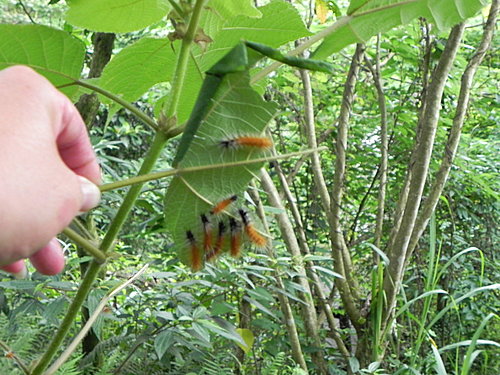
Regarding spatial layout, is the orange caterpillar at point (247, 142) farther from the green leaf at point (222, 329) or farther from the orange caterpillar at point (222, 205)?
the green leaf at point (222, 329)

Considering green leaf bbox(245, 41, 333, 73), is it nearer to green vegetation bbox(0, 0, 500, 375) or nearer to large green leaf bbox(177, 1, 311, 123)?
green vegetation bbox(0, 0, 500, 375)

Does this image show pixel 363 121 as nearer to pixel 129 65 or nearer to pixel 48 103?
pixel 129 65

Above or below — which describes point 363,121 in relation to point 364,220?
above

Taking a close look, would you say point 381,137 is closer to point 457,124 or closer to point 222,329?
point 457,124

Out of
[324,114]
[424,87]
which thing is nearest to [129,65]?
[424,87]

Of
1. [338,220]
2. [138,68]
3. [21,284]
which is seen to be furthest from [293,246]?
[138,68]

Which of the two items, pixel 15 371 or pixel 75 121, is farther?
pixel 15 371
